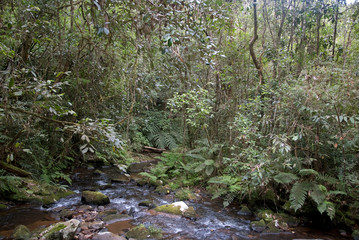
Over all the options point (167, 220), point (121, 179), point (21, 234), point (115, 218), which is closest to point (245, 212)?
point (167, 220)

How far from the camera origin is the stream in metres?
4.12

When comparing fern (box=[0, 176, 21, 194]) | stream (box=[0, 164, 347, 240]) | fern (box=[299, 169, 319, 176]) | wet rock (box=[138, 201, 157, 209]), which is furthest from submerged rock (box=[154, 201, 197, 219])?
fern (box=[0, 176, 21, 194])

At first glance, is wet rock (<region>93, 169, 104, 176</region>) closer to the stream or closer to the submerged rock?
the stream

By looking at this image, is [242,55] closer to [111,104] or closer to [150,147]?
[111,104]

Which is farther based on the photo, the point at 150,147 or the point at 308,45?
the point at 150,147

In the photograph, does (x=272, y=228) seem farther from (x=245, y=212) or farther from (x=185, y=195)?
(x=185, y=195)

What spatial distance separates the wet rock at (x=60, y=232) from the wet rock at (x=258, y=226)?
3141 millimetres

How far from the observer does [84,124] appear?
2.66 meters

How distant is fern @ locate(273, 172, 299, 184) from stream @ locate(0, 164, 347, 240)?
889 mm

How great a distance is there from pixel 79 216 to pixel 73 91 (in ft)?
10.5

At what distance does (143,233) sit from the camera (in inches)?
156

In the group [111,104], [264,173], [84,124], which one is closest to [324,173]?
[264,173]

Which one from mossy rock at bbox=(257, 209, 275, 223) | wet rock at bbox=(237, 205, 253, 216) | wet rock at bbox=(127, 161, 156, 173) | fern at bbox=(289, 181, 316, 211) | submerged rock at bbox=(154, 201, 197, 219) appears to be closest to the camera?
fern at bbox=(289, 181, 316, 211)

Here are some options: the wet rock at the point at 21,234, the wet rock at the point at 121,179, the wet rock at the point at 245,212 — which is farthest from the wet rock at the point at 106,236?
the wet rock at the point at 121,179
